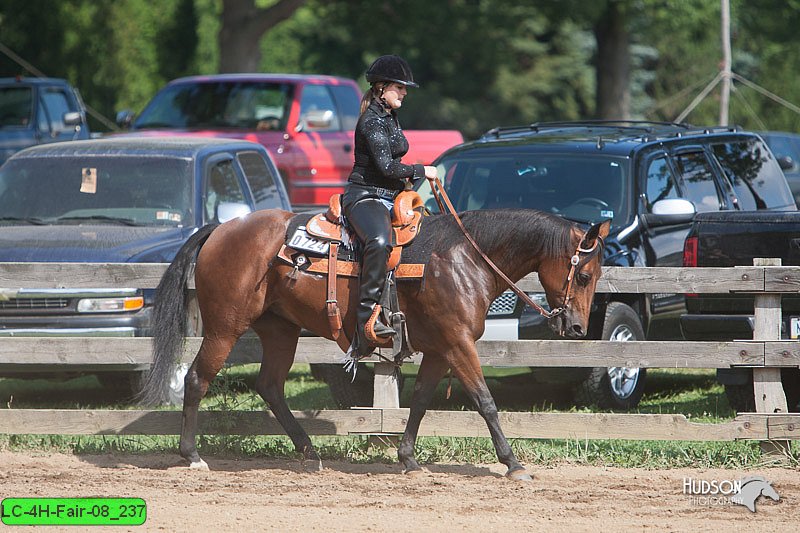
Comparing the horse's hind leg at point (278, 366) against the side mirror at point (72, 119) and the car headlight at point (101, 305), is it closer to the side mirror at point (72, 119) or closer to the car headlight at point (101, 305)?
the car headlight at point (101, 305)

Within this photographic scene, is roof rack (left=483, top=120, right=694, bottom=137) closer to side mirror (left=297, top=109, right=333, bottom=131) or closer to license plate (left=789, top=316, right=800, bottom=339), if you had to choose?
license plate (left=789, top=316, right=800, bottom=339)

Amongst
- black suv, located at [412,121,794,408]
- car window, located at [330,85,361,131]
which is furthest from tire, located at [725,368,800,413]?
car window, located at [330,85,361,131]

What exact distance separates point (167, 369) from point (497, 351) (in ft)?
7.49

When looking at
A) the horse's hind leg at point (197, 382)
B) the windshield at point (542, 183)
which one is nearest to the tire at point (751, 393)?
the windshield at point (542, 183)

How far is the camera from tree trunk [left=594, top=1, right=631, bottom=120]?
117ft

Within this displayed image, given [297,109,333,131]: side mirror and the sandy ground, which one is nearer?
the sandy ground

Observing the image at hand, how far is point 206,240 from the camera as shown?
8.12 meters

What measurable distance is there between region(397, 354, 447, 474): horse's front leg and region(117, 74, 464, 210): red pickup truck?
7.41 meters

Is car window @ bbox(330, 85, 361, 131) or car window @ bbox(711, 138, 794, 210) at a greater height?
car window @ bbox(330, 85, 361, 131)

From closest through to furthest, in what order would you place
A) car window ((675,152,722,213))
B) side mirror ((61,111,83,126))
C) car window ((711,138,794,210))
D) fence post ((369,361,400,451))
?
fence post ((369,361,400,451)) → car window ((675,152,722,213)) → car window ((711,138,794,210)) → side mirror ((61,111,83,126))

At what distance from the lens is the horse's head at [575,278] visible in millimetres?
7371

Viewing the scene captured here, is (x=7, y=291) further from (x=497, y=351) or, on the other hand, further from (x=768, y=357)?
(x=768, y=357)

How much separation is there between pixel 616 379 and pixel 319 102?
27.5 feet

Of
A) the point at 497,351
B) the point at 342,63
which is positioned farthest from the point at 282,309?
the point at 342,63
